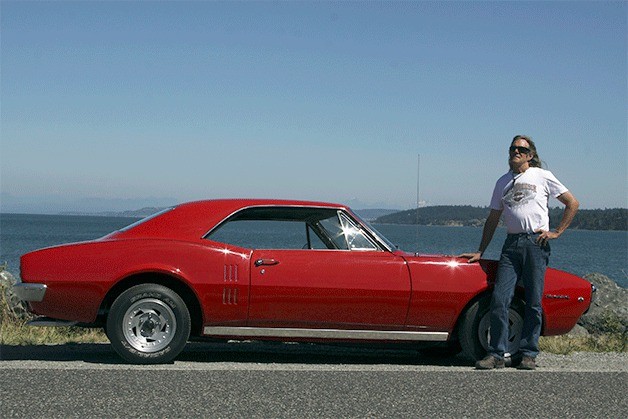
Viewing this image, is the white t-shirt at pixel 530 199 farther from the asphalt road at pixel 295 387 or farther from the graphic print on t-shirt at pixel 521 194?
the asphalt road at pixel 295 387

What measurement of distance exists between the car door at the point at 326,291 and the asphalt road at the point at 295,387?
0.36m

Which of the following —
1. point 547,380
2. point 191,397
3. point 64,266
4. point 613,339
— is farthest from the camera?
point 613,339

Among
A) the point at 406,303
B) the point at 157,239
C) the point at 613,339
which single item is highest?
the point at 157,239

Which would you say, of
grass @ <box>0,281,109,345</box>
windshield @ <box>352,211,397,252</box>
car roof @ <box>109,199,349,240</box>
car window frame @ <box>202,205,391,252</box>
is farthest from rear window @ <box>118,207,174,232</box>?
windshield @ <box>352,211,397,252</box>

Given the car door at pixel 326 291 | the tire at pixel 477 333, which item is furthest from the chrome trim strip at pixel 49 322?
the tire at pixel 477 333

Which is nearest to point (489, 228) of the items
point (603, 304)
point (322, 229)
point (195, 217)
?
point (322, 229)

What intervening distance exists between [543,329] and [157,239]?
3.33m

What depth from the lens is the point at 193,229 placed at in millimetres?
7426

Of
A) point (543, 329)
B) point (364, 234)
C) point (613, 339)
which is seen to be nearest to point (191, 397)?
point (364, 234)

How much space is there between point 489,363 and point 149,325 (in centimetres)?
273

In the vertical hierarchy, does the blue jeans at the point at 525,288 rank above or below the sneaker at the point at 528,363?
above

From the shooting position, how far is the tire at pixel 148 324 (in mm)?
7035

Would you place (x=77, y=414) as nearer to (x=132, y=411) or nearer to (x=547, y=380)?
(x=132, y=411)

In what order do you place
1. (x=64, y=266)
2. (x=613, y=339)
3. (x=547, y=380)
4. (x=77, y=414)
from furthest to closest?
(x=613, y=339) < (x=64, y=266) < (x=547, y=380) < (x=77, y=414)
